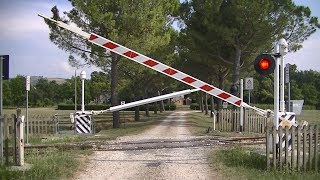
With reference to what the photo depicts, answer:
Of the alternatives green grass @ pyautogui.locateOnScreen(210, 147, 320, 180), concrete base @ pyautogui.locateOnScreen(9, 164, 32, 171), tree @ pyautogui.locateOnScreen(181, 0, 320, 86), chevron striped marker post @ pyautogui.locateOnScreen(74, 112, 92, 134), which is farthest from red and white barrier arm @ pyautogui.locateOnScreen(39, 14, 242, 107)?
tree @ pyautogui.locateOnScreen(181, 0, 320, 86)

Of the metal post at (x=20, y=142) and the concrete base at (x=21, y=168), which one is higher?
the metal post at (x=20, y=142)

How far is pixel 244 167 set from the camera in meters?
10.3

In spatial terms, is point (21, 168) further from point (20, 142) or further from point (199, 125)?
point (199, 125)

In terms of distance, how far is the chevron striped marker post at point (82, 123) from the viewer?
22047mm

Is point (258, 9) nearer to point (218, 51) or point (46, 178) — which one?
point (218, 51)

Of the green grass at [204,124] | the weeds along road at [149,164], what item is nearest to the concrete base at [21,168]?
the weeds along road at [149,164]

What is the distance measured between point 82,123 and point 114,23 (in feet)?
21.9

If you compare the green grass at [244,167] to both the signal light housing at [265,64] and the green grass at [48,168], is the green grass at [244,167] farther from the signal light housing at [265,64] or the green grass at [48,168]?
the green grass at [48,168]

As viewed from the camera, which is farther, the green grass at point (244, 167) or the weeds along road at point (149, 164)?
the weeds along road at point (149, 164)

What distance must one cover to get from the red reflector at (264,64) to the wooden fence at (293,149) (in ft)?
5.22

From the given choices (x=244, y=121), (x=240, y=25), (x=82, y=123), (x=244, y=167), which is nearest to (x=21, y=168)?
(x=244, y=167)

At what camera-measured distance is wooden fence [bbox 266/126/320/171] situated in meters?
9.86

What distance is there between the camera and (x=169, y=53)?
124 feet

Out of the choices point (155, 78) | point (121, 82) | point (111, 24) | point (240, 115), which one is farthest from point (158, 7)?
point (121, 82)
